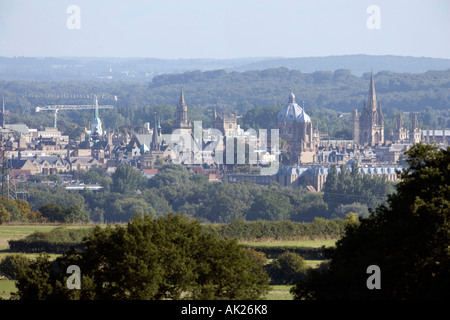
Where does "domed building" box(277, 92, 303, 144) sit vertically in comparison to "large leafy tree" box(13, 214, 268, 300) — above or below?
below

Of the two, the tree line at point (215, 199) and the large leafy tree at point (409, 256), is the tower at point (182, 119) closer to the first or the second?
the tree line at point (215, 199)

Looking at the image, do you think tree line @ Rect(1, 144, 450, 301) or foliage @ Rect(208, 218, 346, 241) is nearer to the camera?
tree line @ Rect(1, 144, 450, 301)

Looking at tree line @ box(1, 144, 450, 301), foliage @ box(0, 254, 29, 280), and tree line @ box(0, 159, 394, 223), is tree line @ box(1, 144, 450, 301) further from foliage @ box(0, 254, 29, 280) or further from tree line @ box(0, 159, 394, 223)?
tree line @ box(0, 159, 394, 223)

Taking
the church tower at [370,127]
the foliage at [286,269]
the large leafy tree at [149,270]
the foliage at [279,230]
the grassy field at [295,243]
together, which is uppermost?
the large leafy tree at [149,270]

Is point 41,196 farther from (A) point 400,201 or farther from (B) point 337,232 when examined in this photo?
(A) point 400,201

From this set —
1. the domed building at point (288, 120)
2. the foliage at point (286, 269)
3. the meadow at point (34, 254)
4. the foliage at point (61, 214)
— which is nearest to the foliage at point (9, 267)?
the meadow at point (34, 254)

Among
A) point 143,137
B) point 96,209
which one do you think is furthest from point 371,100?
point 96,209

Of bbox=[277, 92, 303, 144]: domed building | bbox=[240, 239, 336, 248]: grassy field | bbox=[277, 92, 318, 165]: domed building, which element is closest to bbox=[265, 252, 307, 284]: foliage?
bbox=[240, 239, 336, 248]: grassy field
